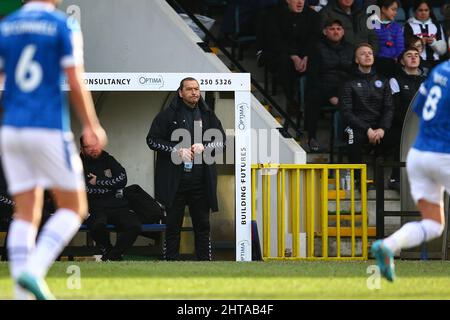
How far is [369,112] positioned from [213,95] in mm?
2127

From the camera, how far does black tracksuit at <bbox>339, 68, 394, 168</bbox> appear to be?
1762 centimetres

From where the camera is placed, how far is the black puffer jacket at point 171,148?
1541 cm

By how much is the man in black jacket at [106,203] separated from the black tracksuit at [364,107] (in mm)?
3263

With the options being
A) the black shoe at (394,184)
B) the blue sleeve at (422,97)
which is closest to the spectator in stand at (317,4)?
the black shoe at (394,184)

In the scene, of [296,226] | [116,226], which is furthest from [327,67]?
[116,226]

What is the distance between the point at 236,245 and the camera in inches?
635

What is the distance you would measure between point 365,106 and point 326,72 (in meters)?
1.26

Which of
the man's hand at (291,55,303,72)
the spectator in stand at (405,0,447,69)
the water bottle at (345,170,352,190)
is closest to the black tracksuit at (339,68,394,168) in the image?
the water bottle at (345,170,352,190)

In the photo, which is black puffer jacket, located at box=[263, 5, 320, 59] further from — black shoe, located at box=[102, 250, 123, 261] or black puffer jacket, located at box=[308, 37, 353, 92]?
black shoe, located at box=[102, 250, 123, 261]

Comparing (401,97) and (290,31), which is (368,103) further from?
(290,31)

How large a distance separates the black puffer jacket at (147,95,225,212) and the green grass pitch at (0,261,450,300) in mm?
1329
